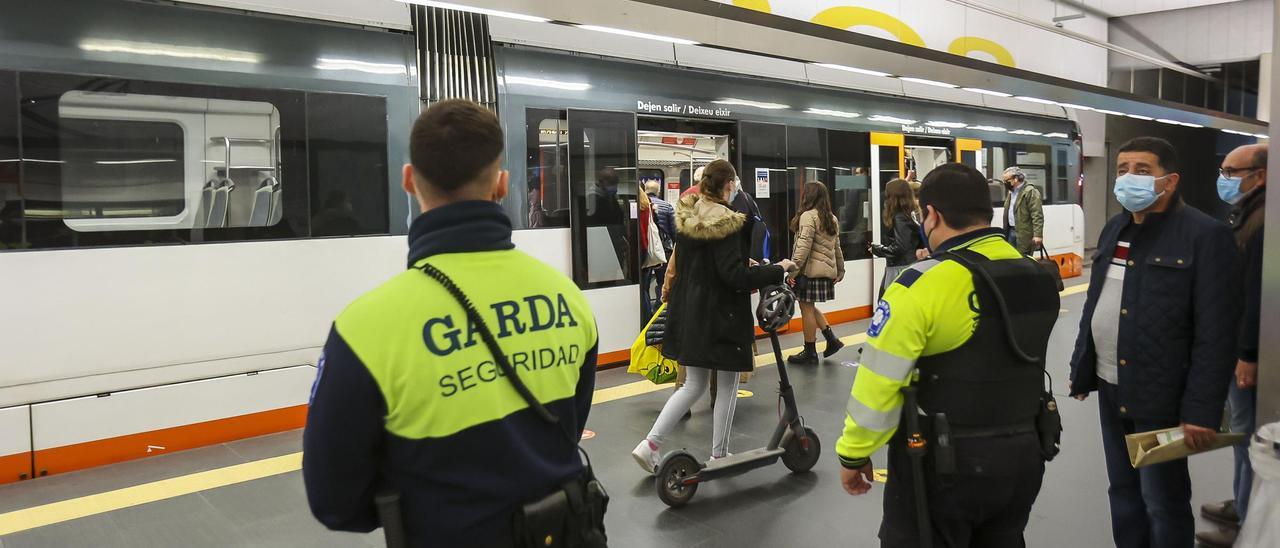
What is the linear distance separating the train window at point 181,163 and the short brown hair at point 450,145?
3.71 m

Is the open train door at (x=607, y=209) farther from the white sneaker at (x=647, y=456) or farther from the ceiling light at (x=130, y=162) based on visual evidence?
the ceiling light at (x=130, y=162)

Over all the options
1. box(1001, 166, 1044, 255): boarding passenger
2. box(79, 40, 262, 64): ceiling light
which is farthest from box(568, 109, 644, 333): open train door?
box(1001, 166, 1044, 255): boarding passenger

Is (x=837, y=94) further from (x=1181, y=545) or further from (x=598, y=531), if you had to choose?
(x=598, y=531)

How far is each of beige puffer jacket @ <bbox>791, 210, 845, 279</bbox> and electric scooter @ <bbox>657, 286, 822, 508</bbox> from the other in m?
2.61

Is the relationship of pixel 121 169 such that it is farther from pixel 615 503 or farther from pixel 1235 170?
pixel 1235 170

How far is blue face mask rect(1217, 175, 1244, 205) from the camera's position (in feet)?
10.4

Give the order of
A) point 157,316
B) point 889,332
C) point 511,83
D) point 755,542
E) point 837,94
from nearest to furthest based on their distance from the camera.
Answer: point 889,332
point 755,542
point 157,316
point 511,83
point 837,94

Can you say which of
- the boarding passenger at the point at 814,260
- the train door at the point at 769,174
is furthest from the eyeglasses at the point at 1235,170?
the train door at the point at 769,174

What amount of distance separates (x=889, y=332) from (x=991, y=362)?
0.27 meters

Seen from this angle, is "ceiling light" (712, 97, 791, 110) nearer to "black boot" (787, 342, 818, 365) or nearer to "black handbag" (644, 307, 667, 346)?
"black boot" (787, 342, 818, 365)

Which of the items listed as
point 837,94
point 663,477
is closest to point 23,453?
point 663,477

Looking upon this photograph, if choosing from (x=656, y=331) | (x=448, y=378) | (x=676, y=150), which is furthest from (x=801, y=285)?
(x=448, y=378)

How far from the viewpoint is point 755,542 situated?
3387 millimetres

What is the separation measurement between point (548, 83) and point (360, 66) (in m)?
1.43
